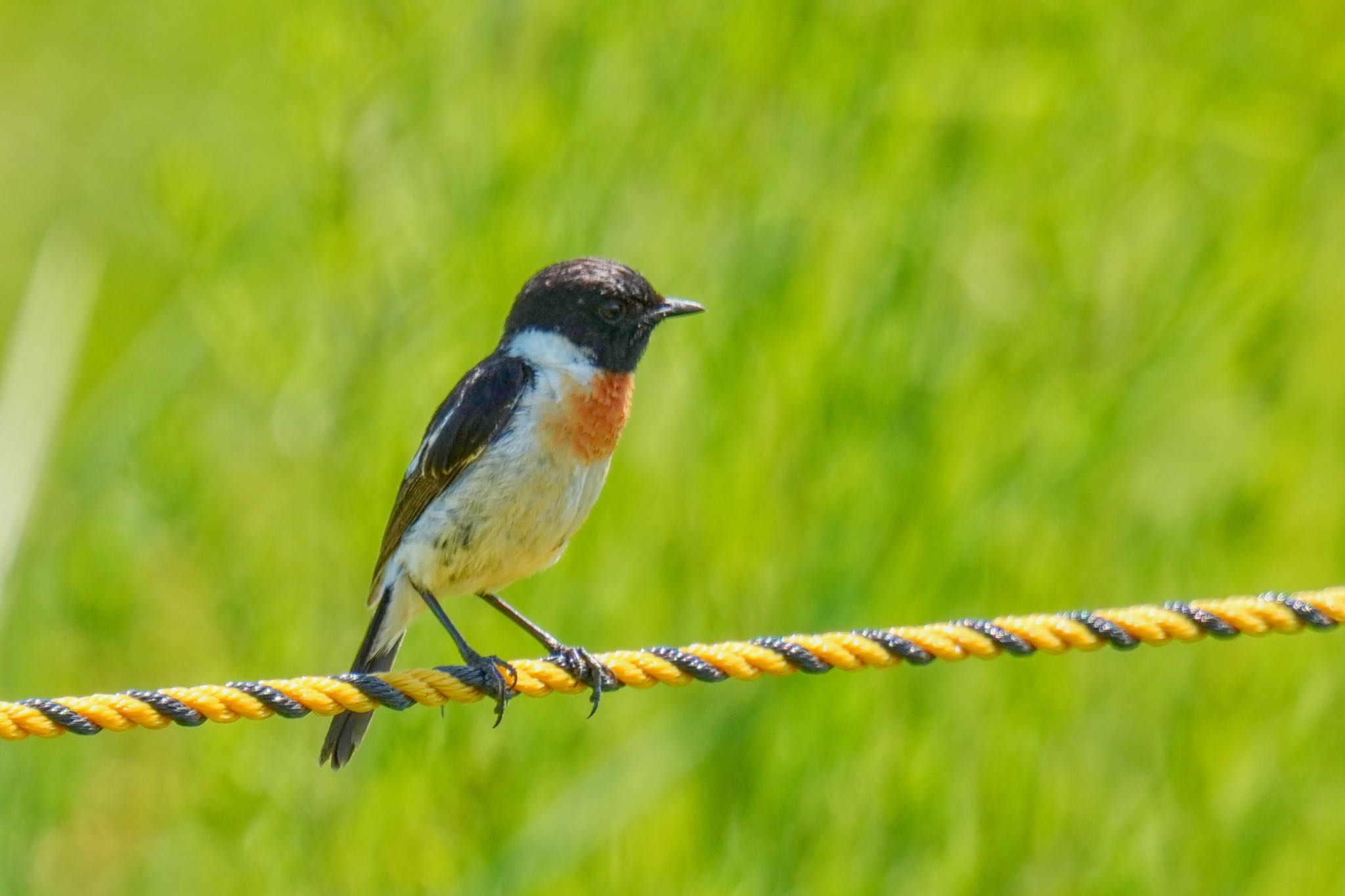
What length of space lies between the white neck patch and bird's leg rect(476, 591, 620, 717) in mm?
578

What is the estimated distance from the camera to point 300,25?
4.73 m

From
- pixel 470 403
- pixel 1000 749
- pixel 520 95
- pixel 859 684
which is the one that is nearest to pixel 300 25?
pixel 520 95

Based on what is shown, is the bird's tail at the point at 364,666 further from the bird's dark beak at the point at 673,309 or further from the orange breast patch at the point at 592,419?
the bird's dark beak at the point at 673,309

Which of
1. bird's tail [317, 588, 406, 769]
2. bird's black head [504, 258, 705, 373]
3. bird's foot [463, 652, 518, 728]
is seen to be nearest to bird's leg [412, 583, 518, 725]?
bird's foot [463, 652, 518, 728]

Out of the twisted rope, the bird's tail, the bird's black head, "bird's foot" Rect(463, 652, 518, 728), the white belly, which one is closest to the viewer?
the twisted rope

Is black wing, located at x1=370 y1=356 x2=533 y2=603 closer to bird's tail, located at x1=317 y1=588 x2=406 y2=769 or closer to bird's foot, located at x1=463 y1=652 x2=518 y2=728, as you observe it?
bird's tail, located at x1=317 y1=588 x2=406 y2=769

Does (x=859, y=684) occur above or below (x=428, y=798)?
above

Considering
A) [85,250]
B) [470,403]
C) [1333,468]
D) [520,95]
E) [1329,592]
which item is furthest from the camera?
[85,250]

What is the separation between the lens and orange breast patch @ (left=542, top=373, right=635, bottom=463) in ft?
13.3

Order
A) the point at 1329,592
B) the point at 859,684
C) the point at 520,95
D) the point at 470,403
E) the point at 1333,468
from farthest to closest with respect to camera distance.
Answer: the point at 1333,468, the point at 520,95, the point at 859,684, the point at 470,403, the point at 1329,592

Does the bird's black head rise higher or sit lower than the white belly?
higher

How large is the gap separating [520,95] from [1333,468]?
267 cm

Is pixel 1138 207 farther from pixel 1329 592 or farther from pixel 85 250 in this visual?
pixel 85 250

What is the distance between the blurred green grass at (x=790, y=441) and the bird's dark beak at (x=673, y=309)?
1.56 feet
